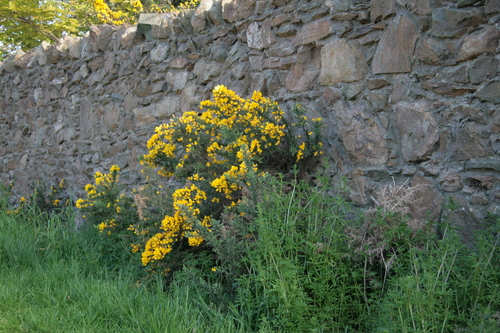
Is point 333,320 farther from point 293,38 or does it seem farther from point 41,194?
point 41,194

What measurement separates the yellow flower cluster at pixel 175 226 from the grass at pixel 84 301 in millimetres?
228

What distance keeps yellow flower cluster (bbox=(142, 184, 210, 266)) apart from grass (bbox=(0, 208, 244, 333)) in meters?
0.23

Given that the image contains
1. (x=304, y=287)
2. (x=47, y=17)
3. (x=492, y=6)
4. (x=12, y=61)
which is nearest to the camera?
(x=304, y=287)

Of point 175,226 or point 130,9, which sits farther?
point 130,9

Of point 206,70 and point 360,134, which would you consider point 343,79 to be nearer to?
point 360,134

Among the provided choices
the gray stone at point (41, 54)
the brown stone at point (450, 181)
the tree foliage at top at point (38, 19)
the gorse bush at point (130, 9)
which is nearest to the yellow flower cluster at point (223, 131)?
the brown stone at point (450, 181)

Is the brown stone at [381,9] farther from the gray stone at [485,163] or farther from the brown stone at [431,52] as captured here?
the gray stone at [485,163]

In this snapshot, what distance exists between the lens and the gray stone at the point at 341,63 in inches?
140

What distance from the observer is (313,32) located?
3.83m

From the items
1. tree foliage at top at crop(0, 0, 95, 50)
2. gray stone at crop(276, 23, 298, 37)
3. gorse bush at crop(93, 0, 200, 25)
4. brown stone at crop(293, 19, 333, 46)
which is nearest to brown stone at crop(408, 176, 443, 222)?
brown stone at crop(293, 19, 333, 46)

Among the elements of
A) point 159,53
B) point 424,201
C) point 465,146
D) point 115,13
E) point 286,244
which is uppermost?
point 115,13

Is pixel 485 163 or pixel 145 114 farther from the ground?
pixel 145 114

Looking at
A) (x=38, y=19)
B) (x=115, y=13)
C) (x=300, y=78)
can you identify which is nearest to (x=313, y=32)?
(x=300, y=78)

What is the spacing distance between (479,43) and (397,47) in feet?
1.80
